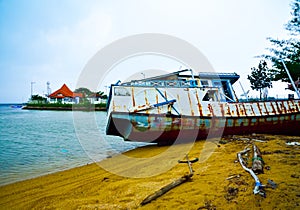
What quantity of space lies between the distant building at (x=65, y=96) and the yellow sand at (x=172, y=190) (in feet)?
200

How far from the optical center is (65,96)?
6538cm

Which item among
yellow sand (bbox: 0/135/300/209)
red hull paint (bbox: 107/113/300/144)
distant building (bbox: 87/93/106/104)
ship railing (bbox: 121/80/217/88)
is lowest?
yellow sand (bbox: 0/135/300/209)

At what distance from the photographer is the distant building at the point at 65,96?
212ft

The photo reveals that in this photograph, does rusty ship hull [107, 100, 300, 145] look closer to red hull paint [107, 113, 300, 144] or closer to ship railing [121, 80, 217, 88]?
red hull paint [107, 113, 300, 144]

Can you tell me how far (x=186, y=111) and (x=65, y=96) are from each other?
205ft

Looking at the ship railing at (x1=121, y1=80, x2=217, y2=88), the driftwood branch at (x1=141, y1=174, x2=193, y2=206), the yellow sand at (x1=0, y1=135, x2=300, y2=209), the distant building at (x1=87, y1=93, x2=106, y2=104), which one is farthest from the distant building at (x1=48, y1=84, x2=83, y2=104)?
the driftwood branch at (x1=141, y1=174, x2=193, y2=206)

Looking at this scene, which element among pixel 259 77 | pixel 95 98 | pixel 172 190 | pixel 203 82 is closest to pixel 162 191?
pixel 172 190

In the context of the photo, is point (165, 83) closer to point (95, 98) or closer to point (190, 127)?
point (190, 127)

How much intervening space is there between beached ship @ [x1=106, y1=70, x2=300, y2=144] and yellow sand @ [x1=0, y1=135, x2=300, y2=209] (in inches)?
95.5

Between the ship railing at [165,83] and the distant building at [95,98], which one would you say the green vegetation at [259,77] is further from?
the distant building at [95,98]

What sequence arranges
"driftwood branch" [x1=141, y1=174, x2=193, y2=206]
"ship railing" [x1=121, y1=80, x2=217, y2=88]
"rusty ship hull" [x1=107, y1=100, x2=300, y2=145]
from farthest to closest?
"ship railing" [x1=121, y1=80, x2=217, y2=88]
"rusty ship hull" [x1=107, y1=100, x2=300, y2=145]
"driftwood branch" [x1=141, y1=174, x2=193, y2=206]

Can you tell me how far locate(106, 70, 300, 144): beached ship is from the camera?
857 cm

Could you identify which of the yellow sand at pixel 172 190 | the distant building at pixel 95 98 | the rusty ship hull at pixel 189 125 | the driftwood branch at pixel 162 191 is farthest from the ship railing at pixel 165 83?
the distant building at pixel 95 98

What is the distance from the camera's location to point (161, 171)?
5648 mm
